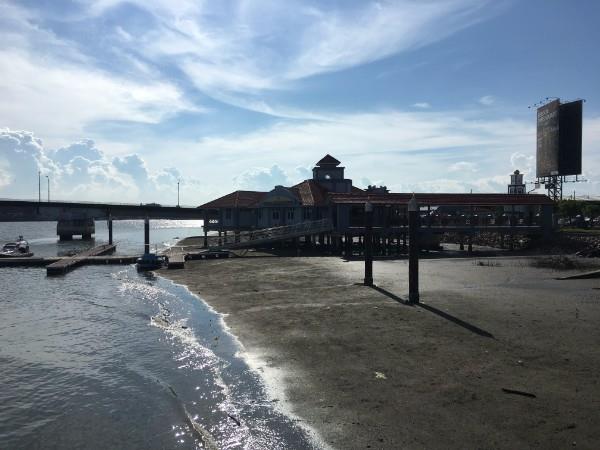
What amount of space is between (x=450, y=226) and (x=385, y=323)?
30.1 m

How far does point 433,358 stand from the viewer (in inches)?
489

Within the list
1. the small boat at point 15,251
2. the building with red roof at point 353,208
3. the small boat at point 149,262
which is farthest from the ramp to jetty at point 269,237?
the small boat at point 15,251

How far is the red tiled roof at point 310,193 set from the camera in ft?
155

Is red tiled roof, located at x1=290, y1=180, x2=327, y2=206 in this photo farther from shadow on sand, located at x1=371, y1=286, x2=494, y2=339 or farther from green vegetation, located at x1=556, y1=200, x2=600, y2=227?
green vegetation, located at x1=556, y1=200, x2=600, y2=227

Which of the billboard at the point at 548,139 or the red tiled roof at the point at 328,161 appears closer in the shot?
the red tiled roof at the point at 328,161

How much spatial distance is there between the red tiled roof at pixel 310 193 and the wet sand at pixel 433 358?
22690 millimetres

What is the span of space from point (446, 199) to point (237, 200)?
2247 centimetres

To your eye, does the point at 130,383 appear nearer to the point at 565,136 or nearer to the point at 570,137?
the point at 565,136

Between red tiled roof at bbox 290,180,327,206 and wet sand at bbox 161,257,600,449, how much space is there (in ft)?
74.4

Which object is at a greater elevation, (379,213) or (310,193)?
(310,193)

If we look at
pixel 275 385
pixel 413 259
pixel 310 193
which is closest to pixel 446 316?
pixel 413 259

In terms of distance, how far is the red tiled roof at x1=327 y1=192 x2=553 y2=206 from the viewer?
4338 centimetres

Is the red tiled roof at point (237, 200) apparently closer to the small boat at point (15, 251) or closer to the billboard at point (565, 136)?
the small boat at point (15, 251)

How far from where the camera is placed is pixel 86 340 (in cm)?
1664
